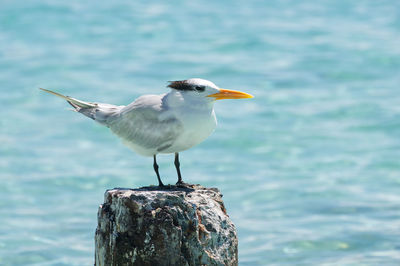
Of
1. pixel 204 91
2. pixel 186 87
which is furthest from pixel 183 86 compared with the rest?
pixel 204 91

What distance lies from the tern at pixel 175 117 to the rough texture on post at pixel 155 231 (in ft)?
1.76

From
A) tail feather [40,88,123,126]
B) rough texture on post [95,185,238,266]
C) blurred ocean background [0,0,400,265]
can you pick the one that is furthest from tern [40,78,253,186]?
blurred ocean background [0,0,400,265]

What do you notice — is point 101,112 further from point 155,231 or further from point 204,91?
point 155,231

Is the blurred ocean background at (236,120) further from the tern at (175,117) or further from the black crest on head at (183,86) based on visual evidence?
the black crest on head at (183,86)

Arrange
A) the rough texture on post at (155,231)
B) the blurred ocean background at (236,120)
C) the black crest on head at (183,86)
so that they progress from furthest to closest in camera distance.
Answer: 1. the blurred ocean background at (236,120)
2. the black crest on head at (183,86)
3. the rough texture on post at (155,231)

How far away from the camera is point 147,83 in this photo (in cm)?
1569

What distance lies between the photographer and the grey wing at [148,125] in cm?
555

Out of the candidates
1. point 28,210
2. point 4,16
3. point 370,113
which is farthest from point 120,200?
point 4,16

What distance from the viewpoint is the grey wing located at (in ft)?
18.2

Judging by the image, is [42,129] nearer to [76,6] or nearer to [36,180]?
[36,180]

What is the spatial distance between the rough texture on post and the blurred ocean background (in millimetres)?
4219

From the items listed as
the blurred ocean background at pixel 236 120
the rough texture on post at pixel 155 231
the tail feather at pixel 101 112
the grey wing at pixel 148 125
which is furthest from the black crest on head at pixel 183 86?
the blurred ocean background at pixel 236 120

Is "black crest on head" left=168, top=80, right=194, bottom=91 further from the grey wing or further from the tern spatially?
the grey wing

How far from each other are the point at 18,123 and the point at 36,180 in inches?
102
